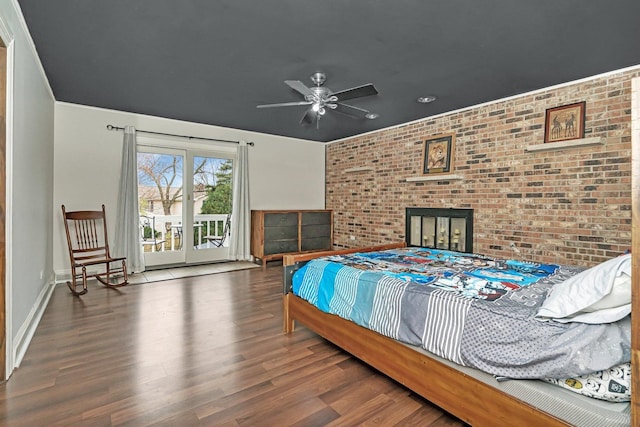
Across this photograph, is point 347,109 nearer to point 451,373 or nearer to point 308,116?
point 308,116

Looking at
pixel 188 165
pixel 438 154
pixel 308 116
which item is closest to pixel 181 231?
pixel 188 165

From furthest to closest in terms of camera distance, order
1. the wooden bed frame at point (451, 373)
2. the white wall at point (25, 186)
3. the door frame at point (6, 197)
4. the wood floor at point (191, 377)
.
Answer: the white wall at point (25, 186), the door frame at point (6, 197), the wood floor at point (191, 377), the wooden bed frame at point (451, 373)

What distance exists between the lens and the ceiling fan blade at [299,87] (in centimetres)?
280

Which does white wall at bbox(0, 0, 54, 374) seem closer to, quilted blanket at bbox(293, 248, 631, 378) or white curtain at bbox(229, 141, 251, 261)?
quilted blanket at bbox(293, 248, 631, 378)

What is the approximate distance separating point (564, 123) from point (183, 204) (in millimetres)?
5234

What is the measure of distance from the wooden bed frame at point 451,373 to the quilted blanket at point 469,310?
0.29ft

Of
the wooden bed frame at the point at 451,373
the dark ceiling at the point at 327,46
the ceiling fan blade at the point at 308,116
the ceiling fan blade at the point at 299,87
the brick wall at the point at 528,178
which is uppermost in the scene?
the dark ceiling at the point at 327,46

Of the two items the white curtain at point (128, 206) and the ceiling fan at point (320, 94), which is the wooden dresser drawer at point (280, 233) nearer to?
the white curtain at point (128, 206)

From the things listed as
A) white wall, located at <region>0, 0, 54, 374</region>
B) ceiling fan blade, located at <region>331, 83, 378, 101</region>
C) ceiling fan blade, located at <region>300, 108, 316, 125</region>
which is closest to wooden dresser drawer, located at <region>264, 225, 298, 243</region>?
ceiling fan blade, located at <region>300, 108, 316, 125</region>

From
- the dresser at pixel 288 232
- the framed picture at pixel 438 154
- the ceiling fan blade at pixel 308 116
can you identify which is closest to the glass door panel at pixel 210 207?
the dresser at pixel 288 232

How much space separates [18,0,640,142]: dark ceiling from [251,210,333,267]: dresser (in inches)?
88.1

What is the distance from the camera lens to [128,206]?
468cm

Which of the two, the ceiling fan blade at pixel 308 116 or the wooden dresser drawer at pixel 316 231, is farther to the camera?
the wooden dresser drawer at pixel 316 231

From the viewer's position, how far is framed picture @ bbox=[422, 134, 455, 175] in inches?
177
